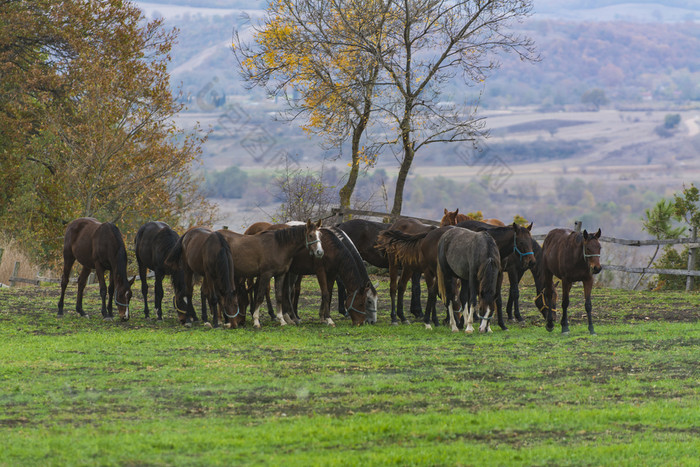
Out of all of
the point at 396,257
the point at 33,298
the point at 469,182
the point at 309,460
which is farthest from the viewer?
the point at 469,182

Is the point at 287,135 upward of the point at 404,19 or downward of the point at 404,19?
upward

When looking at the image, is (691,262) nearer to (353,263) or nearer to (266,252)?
(353,263)

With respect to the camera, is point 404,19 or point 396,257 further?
point 404,19

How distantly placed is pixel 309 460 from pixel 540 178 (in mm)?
90129

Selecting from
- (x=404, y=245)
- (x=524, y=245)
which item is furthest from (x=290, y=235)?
(x=524, y=245)

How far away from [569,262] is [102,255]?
336 inches

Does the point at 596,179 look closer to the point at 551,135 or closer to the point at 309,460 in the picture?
the point at 551,135

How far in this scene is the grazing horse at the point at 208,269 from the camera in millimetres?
14258

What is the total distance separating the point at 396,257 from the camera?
15.6 metres

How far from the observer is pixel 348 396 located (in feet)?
27.5

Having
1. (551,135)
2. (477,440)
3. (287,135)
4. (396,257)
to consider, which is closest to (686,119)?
(551,135)

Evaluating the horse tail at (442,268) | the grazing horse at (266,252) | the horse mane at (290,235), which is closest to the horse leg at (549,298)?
the horse tail at (442,268)

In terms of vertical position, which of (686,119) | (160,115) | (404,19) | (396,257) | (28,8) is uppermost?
(686,119)

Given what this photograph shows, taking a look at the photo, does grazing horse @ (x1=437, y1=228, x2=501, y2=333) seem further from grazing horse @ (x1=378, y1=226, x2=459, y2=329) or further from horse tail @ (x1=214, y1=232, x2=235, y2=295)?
horse tail @ (x1=214, y1=232, x2=235, y2=295)
